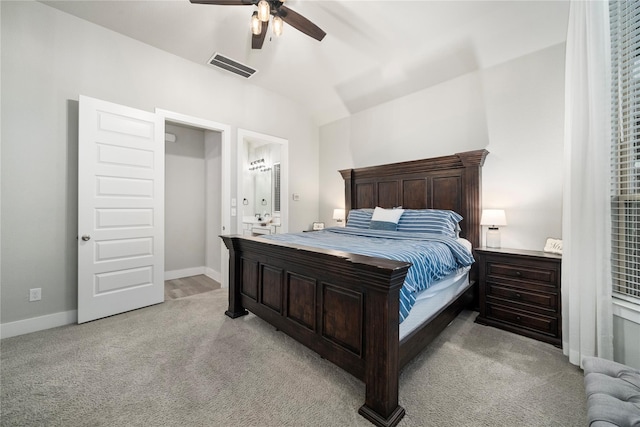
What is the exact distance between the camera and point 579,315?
6.02ft

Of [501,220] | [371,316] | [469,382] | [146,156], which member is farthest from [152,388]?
[501,220]

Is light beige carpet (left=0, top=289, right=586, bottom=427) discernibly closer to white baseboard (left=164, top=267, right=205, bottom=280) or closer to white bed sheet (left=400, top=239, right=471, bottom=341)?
white bed sheet (left=400, top=239, right=471, bottom=341)

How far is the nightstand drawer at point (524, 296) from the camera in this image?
87.9 inches

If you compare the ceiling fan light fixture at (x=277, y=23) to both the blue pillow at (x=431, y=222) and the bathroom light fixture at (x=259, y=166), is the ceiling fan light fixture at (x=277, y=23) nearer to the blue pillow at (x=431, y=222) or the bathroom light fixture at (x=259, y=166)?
the blue pillow at (x=431, y=222)

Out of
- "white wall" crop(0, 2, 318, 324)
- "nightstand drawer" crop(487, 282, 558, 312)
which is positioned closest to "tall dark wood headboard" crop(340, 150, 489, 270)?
"nightstand drawer" crop(487, 282, 558, 312)

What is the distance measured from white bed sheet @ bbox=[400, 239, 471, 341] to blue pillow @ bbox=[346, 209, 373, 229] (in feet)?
4.57

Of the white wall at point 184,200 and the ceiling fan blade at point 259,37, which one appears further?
the white wall at point 184,200

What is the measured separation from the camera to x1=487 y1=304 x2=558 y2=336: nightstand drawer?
7.29ft

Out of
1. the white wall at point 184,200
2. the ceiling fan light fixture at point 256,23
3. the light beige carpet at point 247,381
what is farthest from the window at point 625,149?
the white wall at point 184,200

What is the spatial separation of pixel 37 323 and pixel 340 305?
2.98 meters

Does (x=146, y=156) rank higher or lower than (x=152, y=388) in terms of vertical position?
higher

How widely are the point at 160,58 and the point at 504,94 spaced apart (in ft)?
13.8

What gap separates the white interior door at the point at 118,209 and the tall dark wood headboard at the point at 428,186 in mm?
2832

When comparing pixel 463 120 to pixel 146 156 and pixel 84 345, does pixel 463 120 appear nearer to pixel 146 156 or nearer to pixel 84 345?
pixel 146 156
